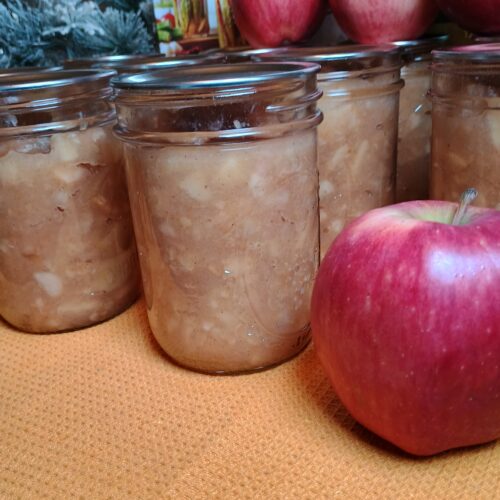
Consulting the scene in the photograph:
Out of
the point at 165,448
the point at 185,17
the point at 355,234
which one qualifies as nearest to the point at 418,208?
the point at 355,234

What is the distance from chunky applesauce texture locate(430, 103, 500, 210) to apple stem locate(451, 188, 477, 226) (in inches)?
5.7

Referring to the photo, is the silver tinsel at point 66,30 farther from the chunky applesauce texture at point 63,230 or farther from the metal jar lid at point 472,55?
the metal jar lid at point 472,55

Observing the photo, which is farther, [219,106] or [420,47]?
[420,47]

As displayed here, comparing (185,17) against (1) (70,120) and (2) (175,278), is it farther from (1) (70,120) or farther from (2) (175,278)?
(2) (175,278)

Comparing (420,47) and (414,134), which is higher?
(420,47)

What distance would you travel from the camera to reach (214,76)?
0.57 m

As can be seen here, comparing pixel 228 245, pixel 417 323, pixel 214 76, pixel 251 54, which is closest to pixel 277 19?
pixel 251 54

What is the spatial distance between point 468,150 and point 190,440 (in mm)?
412

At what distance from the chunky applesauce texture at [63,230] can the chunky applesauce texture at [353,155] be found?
0.84 feet

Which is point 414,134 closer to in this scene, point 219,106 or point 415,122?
point 415,122

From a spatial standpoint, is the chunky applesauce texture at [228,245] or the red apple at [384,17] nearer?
the chunky applesauce texture at [228,245]

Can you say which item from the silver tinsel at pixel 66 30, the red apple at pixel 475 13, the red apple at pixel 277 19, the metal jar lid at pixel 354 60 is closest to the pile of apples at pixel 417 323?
the metal jar lid at pixel 354 60

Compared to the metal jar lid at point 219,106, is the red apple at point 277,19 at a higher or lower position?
higher

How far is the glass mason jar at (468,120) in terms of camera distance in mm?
578
